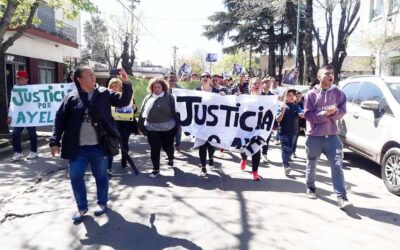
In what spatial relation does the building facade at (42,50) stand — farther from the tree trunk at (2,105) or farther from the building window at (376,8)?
the building window at (376,8)

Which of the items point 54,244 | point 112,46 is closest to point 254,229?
point 54,244

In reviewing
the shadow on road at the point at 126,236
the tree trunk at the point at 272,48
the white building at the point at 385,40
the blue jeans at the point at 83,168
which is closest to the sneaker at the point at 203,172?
the shadow on road at the point at 126,236

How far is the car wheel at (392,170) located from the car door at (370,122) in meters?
0.37

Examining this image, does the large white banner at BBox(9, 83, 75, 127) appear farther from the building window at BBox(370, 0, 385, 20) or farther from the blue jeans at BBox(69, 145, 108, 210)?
the building window at BBox(370, 0, 385, 20)

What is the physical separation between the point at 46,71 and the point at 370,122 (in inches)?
773

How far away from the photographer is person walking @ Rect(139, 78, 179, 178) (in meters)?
6.70

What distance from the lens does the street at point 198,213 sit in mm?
4297

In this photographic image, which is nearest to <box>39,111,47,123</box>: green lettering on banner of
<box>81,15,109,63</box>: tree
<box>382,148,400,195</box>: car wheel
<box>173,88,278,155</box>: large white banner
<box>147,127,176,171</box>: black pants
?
<box>147,127,176,171</box>: black pants

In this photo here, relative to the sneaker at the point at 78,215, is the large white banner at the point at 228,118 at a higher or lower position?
higher

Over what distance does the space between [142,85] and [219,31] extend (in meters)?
27.1

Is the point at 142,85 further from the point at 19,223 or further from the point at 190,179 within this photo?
the point at 19,223

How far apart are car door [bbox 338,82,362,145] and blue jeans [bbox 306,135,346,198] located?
2.48m

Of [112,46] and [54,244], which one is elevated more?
[112,46]

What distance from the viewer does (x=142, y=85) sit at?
11.2 meters
